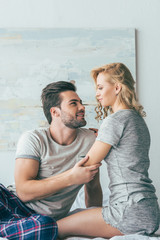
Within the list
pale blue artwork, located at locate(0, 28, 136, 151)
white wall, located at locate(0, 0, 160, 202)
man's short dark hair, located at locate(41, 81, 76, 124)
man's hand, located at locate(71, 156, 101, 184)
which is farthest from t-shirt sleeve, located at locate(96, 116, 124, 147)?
white wall, located at locate(0, 0, 160, 202)

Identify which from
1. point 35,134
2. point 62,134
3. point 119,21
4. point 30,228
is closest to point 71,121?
point 62,134

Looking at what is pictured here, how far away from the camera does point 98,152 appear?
52.2 inches

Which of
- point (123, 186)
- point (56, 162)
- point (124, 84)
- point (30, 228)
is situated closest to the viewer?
point (30, 228)

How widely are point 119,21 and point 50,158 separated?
1562 millimetres

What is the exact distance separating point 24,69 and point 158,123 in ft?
3.93

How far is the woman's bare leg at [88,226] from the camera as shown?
1.31 m

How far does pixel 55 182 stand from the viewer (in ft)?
4.62

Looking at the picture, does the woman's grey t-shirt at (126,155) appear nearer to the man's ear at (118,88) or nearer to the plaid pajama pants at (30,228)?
the man's ear at (118,88)

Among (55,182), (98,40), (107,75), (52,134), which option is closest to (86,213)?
(55,182)

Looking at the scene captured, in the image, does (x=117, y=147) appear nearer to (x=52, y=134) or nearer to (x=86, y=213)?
(x=86, y=213)

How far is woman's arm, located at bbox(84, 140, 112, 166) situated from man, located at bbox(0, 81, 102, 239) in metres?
0.03

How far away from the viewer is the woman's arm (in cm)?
131

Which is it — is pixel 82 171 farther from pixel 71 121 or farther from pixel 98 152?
pixel 71 121

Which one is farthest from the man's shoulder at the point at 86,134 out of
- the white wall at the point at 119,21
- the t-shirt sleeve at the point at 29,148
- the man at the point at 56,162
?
the white wall at the point at 119,21
